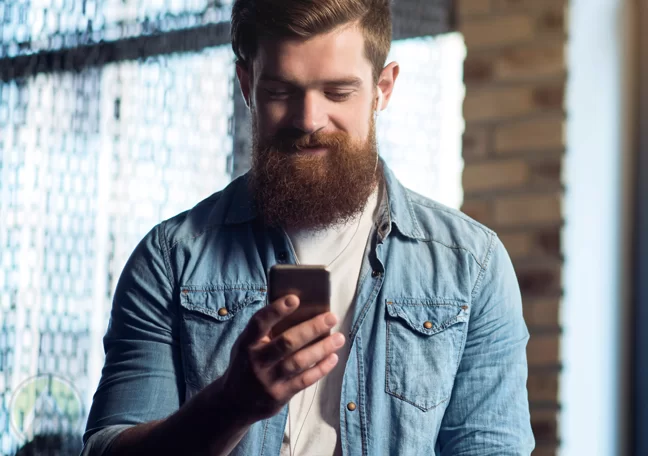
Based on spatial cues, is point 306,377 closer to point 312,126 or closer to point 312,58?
point 312,126

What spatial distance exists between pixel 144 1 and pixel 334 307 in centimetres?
147

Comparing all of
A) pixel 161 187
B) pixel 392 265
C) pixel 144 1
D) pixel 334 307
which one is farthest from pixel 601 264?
pixel 144 1

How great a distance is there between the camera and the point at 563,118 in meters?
1.98

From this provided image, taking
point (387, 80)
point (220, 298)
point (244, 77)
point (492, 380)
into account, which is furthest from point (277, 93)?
point (492, 380)

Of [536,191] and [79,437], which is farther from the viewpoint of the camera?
[79,437]

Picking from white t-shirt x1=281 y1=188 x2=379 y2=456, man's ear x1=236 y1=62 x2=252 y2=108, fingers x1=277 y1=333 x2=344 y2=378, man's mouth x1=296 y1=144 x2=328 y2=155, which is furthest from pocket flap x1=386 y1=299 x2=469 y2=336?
man's ear x1=236 y1=62 x2=252 y2=108

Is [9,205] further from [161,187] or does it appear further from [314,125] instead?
[314,125]

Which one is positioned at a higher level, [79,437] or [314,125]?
[314,125]

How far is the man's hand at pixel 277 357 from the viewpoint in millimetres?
1090

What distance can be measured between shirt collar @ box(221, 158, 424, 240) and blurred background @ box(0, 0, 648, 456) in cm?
47

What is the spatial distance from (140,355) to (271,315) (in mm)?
467

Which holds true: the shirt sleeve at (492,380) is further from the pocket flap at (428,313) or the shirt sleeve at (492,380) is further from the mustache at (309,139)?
the mustache at (309,139)

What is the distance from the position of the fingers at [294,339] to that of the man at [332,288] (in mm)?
300

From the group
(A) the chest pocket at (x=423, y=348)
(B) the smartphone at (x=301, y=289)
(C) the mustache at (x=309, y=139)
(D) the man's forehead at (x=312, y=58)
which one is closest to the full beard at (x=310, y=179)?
(C) the mustache at (x=309, y=139)
